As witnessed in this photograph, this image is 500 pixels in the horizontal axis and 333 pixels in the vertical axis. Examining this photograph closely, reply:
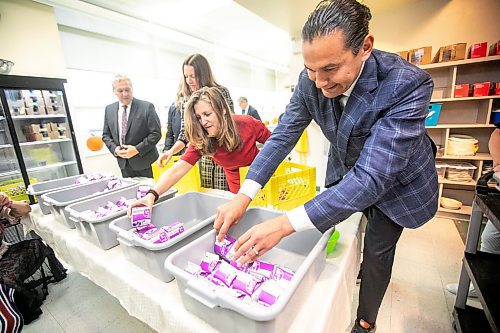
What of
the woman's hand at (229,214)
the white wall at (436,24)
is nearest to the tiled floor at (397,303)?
the woman's hand at (229,214)

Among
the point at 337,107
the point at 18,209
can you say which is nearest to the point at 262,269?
the point at 337,107

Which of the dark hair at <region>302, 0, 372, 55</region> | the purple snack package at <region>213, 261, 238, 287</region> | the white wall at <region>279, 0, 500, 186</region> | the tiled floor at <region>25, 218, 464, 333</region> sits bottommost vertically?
the tiled floor at <region>25, 218, 464, 333</region>

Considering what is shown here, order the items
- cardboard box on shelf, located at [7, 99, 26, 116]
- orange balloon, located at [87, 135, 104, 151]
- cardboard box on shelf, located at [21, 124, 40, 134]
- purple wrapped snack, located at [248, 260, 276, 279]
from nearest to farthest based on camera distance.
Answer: purple wrapped snack, located at [248, 260, 276, 279] → cardboard box on shelf, located at [7, 99, 26, 116] → cardboard box on shelf, located at [21, 124, 40, 134] → orange balloon, located at [87, 135, 104, 151]

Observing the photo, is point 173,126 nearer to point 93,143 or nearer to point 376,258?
point 376,258

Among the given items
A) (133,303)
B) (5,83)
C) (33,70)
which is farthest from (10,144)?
(133,303)

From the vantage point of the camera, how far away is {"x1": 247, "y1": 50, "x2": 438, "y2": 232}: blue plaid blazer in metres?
0.63

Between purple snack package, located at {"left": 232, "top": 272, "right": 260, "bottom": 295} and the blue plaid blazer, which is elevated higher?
the blue plaid blazer

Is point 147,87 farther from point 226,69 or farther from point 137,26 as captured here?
point 226,69

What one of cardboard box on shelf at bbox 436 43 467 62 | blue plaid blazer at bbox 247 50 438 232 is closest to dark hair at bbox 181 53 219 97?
blue plaid blazer at bbox 247 50 438 232

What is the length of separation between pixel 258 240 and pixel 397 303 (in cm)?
150

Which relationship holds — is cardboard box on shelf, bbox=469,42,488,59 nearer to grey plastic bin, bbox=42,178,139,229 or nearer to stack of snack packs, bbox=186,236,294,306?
stack of snack packs, bbox=186,236,294,306

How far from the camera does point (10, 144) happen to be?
3004 millimetres

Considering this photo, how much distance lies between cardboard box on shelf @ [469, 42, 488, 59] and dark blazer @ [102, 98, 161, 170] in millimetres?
3099

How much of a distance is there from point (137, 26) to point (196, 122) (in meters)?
3.77
